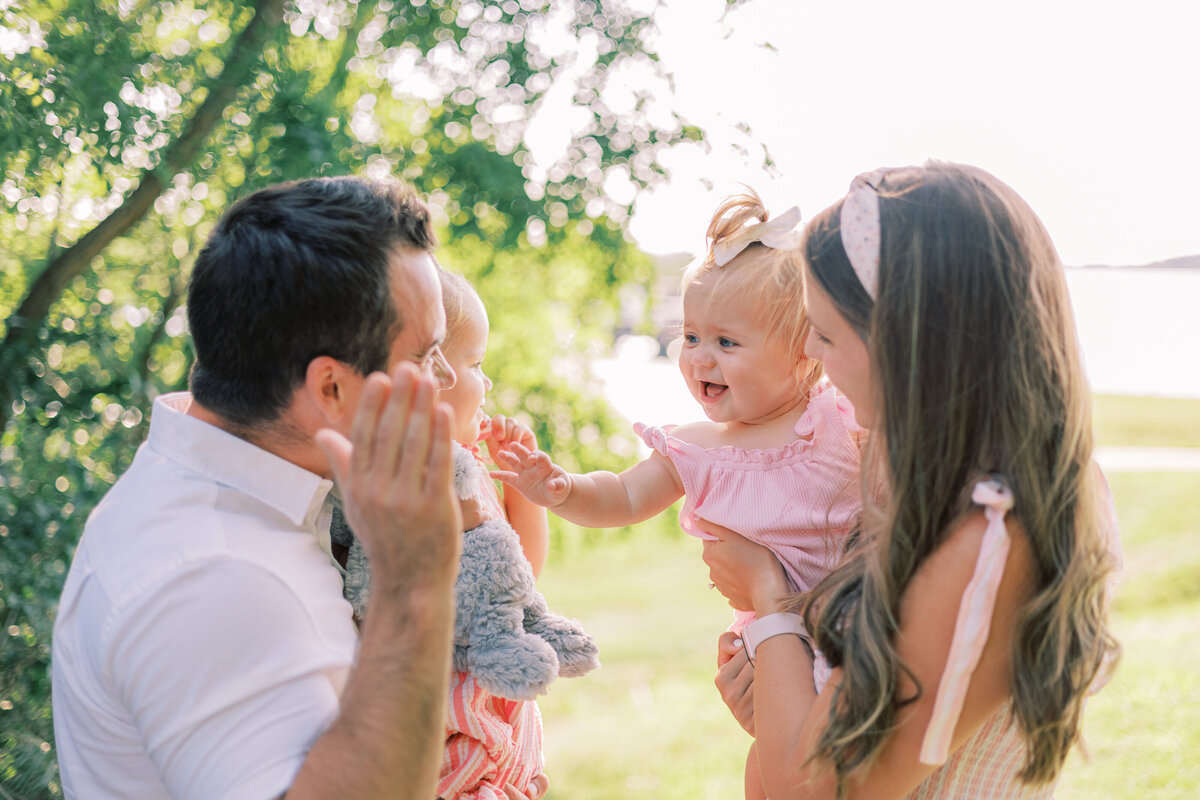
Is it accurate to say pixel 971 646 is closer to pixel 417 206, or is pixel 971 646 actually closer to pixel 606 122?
pixel 417 206

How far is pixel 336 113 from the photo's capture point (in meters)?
3.08

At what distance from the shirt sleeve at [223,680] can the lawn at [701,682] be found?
228 cm

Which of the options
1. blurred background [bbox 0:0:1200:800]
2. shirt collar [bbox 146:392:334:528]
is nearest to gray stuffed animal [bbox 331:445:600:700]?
shirt collar [bbox 146:392:334:528]

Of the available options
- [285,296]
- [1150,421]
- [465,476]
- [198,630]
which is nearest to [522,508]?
[465,476]

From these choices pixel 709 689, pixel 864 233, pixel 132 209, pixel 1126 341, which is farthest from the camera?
pixel 709 689

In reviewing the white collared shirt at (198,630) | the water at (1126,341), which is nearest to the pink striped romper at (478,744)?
the white collared shirt at (198,630)

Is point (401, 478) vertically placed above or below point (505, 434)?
above

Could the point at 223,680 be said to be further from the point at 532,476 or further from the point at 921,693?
the point at 921,693

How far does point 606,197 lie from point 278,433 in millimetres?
2197

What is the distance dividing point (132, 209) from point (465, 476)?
6.16 feet

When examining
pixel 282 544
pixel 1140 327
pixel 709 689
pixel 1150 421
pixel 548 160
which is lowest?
pixel 1150 421

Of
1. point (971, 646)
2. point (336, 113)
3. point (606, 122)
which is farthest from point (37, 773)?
point (606, 122)

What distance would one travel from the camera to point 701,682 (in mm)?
6781

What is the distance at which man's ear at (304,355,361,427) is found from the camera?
1508 mm
